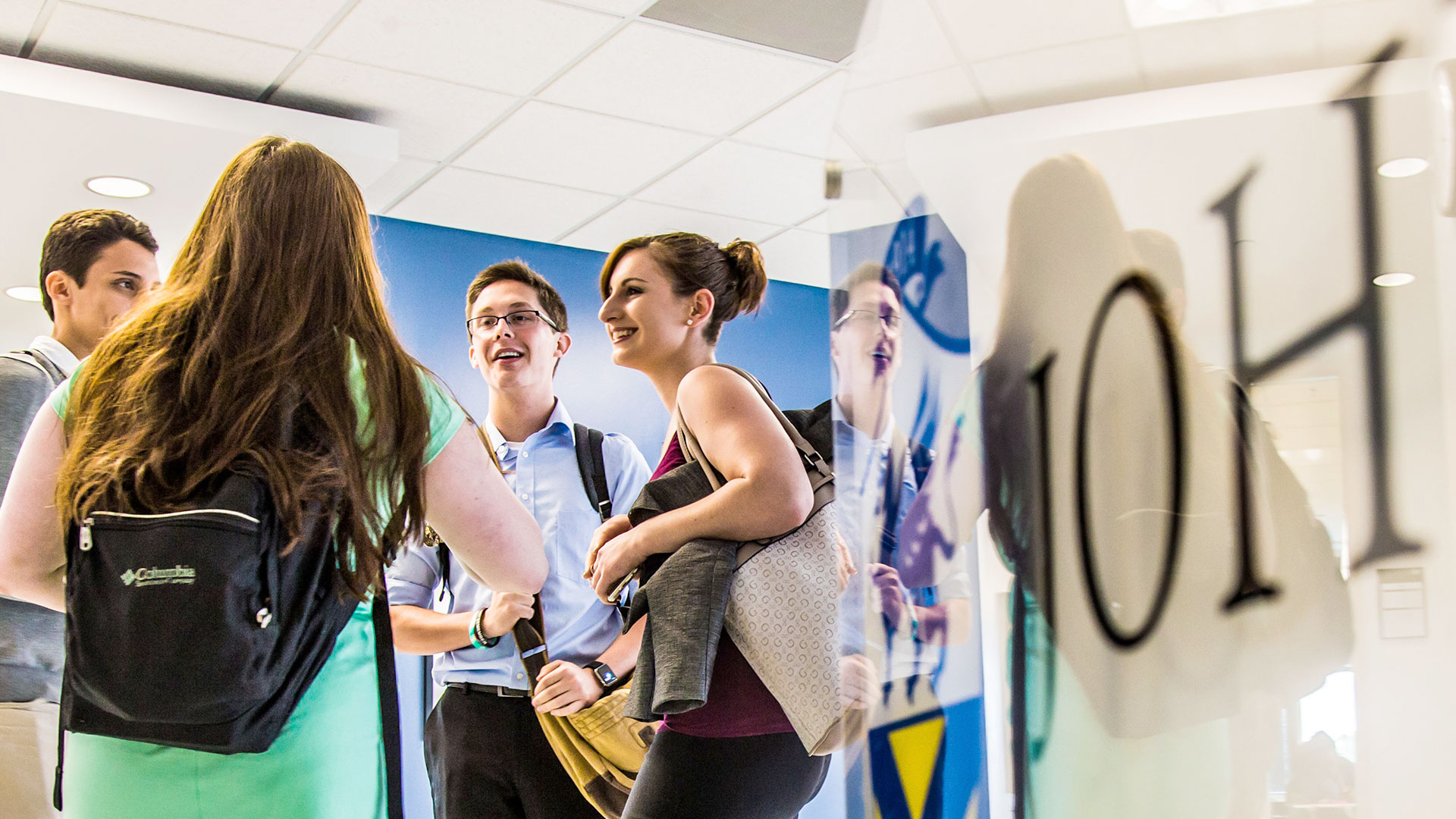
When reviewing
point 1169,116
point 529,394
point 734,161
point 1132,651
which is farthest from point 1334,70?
point 734,161

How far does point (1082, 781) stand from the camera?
73 cm

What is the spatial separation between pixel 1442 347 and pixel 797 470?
2.51 feet

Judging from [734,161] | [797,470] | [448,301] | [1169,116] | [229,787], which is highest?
[734,161]

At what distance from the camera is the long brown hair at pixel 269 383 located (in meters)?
0.94

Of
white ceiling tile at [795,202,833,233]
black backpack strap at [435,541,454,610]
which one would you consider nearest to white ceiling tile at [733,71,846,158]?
white ceiling tile at [795,202,833,233]

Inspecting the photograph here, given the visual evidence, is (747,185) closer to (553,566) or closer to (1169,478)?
(553,566)

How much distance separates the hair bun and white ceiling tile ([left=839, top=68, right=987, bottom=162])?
76 centimetres

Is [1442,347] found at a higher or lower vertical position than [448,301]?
lower

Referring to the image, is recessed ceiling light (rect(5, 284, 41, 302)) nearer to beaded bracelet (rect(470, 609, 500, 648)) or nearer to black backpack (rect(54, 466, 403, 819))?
beaded bracelet (rect(470, 609, 500, 648))

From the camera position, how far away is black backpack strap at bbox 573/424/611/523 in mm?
2357

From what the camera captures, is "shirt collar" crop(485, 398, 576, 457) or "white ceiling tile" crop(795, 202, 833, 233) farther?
"white ceiling tile" crop(795, 202, 833, 233)

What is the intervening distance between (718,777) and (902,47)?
2.51ft

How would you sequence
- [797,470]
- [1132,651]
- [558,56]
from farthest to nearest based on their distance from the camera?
[558,56], [797,470], [1132,651]

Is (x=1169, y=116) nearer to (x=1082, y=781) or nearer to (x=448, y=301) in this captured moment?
(x=1082, y=781)
